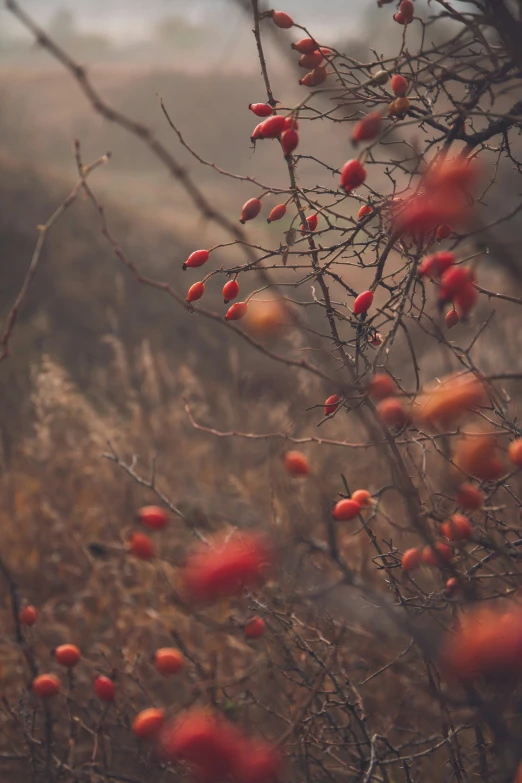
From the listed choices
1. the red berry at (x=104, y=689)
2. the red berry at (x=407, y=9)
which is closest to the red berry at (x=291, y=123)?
the red berry at (x=407, y=9)

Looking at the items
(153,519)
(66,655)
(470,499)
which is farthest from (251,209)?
(66,655)

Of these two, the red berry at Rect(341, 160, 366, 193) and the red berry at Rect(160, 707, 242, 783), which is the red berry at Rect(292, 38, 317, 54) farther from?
the red berry at Rect(160, 707, 242, 783)

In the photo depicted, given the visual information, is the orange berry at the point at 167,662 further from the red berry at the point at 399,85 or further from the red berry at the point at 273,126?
the red berry at the point at 399,85

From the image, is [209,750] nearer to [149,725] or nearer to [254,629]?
[149,725]

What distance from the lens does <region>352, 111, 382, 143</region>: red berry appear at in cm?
98

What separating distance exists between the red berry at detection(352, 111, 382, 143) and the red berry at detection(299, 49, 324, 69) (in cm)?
38

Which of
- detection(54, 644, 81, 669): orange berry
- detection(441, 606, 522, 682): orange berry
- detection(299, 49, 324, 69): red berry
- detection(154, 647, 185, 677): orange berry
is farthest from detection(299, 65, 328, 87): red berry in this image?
detection(54, 644, 81, 669): orange berry

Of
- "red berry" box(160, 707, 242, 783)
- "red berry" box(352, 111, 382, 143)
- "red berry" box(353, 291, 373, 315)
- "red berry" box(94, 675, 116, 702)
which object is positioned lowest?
"red berry" box(160, 707, 242, 783)

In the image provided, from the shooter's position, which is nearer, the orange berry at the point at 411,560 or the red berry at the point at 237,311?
the orange berry at the point at 411,560

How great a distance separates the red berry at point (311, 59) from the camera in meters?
1.29

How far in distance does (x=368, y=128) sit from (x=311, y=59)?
16.4 inches

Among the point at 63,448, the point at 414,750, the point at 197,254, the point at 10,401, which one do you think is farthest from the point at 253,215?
A: the point at 10,401

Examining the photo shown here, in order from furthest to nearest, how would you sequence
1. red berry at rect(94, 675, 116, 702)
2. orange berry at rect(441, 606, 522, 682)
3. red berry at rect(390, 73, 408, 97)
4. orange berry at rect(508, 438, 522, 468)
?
1. red berry at rect(94, 675, 116, 702)
2. red berry at rect(390, 73, 408, 97)
3. orange berry at rect(508, 438, 522, 468)
4. orange berry at rect(441, 606, 522, 682)

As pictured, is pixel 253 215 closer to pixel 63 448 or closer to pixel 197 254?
pixel 197 254
